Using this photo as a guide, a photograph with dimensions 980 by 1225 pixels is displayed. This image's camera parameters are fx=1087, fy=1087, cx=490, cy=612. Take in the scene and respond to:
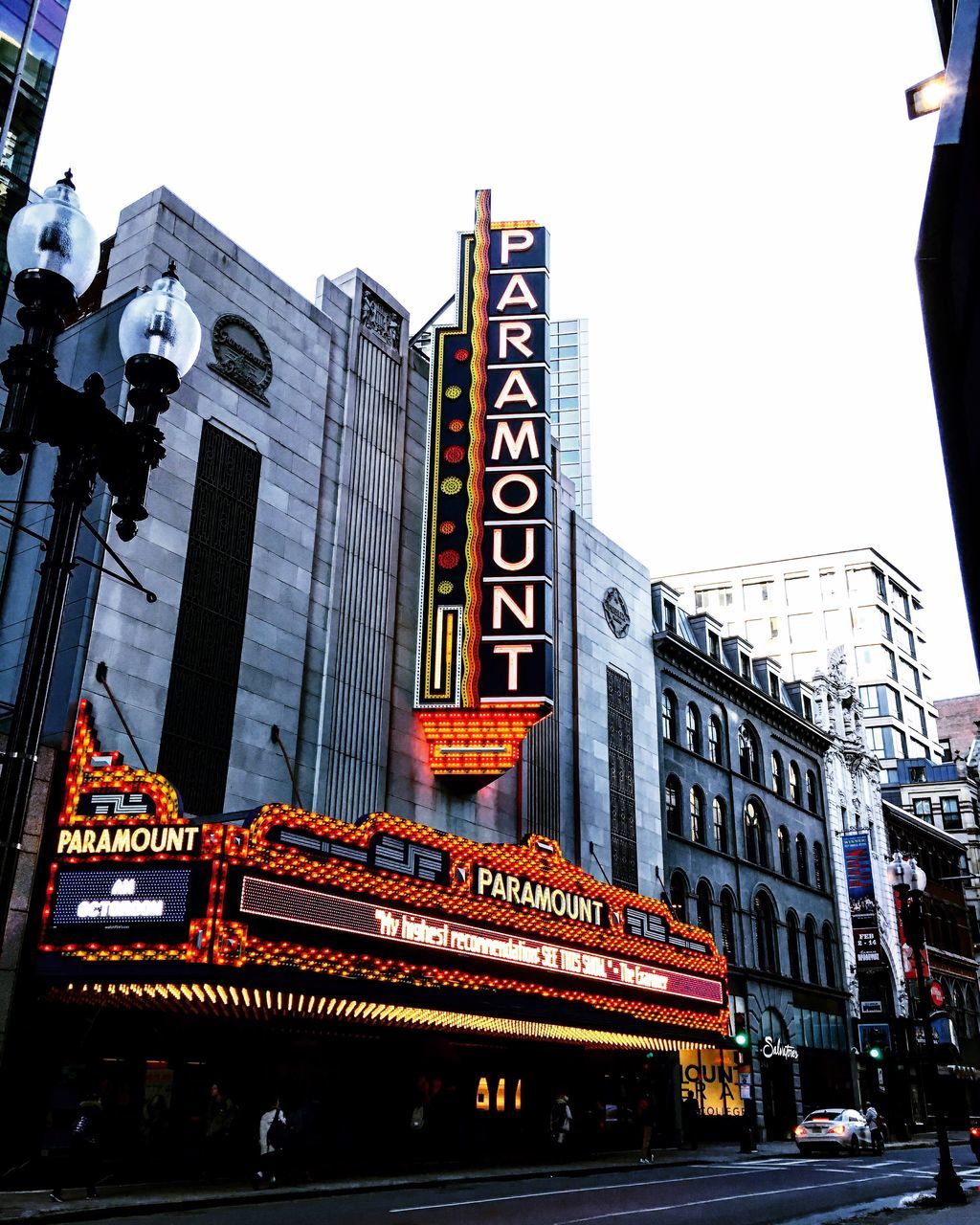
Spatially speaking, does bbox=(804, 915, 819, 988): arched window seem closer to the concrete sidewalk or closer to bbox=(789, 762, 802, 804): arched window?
bbox=(789, 762, 802, 804): arched window

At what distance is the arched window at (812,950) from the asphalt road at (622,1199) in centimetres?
2187

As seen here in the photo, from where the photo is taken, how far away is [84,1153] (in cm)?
1608

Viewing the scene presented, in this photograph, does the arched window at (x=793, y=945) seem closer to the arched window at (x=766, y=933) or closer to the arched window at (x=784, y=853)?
the arched window at (x=766, y=933)

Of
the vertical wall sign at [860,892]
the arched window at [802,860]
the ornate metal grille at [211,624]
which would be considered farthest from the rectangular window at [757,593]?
the ornate metal grille at [211,624]

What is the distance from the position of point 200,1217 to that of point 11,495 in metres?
14.2

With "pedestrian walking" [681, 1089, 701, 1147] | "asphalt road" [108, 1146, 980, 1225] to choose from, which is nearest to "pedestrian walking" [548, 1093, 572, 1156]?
"asphalt road" [108, 1146, 980, 1225]

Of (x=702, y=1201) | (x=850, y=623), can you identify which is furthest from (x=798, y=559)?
(x=702, y=1201)

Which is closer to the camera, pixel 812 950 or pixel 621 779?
pixel 621 779

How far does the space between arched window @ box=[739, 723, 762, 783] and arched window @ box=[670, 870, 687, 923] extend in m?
8.13

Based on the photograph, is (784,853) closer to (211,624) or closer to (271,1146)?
(211,624)

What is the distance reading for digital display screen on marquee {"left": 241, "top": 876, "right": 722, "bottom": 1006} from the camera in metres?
18.1

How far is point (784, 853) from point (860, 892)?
7.07m

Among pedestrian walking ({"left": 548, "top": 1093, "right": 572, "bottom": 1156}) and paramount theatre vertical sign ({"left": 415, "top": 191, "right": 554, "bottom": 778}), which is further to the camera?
pedestrian walking ({"left": 548, "top": 1093, "right": 572, "bottom": 1156})

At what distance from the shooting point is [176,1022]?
20.2 meters
